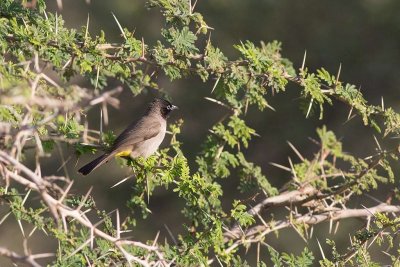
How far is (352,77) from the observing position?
473 inches

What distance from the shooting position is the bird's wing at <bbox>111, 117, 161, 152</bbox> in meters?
6.12

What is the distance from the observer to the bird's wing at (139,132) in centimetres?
612

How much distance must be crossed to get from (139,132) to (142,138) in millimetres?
230

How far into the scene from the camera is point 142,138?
6.57 m

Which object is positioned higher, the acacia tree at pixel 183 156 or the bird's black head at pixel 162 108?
the acacia tree at pixel 183 156

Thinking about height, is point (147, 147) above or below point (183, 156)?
below

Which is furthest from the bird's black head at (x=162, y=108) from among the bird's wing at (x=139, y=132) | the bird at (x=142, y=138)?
the bird's wing at (x=139, y=132)

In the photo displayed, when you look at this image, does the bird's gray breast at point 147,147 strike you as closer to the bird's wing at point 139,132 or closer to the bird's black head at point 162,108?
the bird's wing at point 139,132

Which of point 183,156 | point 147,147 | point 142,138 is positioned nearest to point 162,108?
point 142,138

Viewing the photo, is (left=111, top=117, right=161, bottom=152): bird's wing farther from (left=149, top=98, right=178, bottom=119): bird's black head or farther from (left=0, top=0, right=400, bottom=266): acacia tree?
(left=0, top=0, right=400, bottom=266): acacia tree

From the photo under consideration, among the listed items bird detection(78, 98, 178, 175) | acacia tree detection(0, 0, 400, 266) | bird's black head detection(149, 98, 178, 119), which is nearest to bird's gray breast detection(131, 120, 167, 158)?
bird detection(78, 98, 178, 175)

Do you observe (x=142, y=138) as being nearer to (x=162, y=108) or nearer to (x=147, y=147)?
(x=147, y=147)

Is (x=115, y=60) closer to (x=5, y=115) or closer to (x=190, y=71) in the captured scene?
(x=190, y=71)

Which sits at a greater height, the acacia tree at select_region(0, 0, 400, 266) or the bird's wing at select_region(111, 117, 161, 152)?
the acacia tree at select_region(0, 0, 400, 266)
